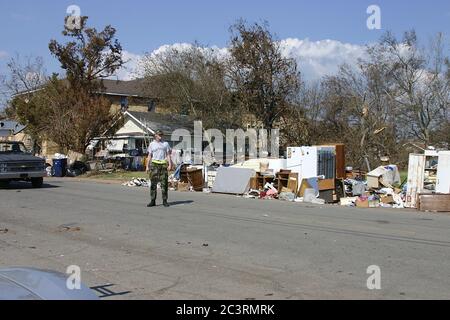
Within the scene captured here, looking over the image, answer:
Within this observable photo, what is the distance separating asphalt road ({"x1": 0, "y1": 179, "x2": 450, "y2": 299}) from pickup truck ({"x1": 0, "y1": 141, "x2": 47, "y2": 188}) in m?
6.09

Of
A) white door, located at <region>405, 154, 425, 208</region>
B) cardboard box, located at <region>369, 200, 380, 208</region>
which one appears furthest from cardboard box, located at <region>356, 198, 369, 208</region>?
white door, located at <region>405, 154, 425, 208</region>

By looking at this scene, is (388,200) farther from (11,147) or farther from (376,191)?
(11,147)

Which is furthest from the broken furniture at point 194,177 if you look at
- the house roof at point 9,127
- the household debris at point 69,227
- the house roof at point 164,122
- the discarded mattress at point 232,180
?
the house roof at point 164,122

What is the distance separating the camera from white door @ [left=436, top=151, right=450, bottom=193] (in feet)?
56.8

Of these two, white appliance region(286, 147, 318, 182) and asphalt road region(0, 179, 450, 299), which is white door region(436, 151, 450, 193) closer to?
asphalt road region(0, 179, 450, 299)

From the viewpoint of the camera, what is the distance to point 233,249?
8.80 metres

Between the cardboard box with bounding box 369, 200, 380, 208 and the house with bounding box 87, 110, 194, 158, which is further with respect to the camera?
the house with bounding box 87, 110, 194, 158

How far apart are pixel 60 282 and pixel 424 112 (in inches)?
1845

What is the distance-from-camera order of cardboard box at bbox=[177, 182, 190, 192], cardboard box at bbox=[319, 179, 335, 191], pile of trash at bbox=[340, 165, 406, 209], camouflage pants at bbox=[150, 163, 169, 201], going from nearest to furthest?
1. camouflage pants at bbox=[150, 163, 169, 201]
2. pile of trash at bbox=[340, 165, 406, 209]
3. cardboard box at bbox=[319, 179, 335, 191]
4. cardboard box at bbox=[177, 182, 190, 192]

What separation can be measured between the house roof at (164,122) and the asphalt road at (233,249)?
29994 mm

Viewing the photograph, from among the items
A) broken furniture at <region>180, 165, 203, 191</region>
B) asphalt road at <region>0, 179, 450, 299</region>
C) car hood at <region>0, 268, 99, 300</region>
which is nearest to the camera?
car hood at <region>0, 268, 99, 300</region>

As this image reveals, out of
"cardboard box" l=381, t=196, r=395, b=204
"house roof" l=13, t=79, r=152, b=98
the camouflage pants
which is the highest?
"house roof" l=13, t=79, r=152, b=98

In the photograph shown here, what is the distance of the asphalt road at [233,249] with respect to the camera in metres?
6.45

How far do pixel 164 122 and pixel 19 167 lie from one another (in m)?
26.1
